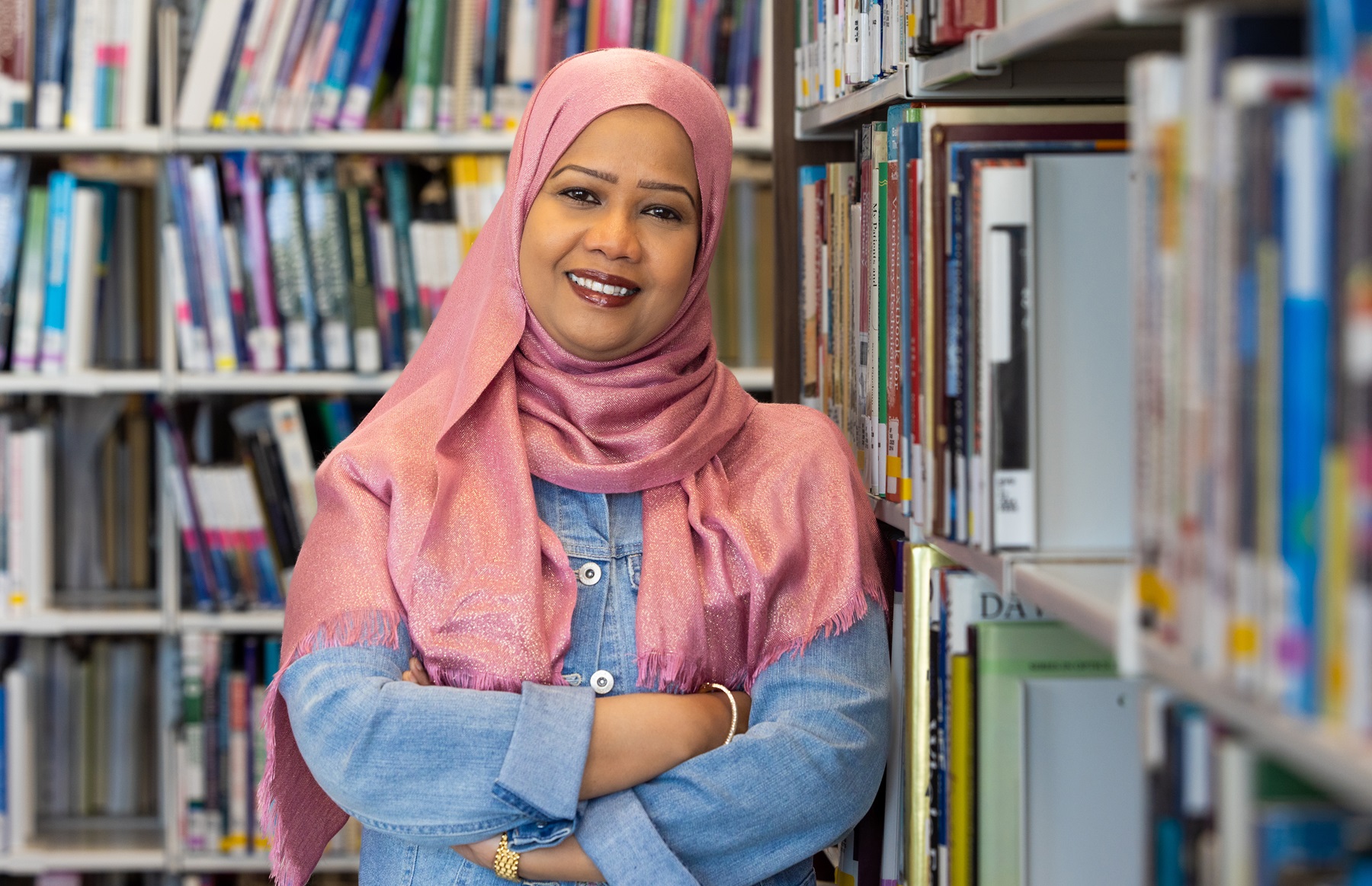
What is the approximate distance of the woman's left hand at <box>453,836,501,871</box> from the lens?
1.26 meters

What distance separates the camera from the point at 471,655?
1.30 m

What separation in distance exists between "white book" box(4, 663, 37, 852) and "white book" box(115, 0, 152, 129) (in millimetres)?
994

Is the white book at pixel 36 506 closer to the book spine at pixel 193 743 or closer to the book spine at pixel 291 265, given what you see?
the book spine at pixel 193 743

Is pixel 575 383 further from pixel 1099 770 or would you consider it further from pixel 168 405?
pixel 168 405

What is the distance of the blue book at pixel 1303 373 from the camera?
577 millimetres

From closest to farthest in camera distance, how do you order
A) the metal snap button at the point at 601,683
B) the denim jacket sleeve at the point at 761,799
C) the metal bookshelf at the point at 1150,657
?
the metal bookshelf at the point at 1150,657 < the denim jacket sleeve at the point at 761,799 < the metal snap button at the point at 601,683

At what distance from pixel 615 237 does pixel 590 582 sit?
1.17 feet

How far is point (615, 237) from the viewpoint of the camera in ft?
4.59

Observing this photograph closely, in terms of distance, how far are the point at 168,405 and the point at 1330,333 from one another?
2212 mm

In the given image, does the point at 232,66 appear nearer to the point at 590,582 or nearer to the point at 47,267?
the point at 47,267

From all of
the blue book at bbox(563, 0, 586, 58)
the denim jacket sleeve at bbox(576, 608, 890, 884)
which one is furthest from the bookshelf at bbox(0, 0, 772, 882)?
the denim jacket sleeve at bbox(576, 608, 890, 884)

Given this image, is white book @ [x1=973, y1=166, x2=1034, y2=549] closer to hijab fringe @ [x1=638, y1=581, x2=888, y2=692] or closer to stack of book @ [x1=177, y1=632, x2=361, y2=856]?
hijab fringe @ [x1=638, y1=581, x2=888, y2=692]

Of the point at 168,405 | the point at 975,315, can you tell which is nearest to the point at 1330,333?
the point at 975,315

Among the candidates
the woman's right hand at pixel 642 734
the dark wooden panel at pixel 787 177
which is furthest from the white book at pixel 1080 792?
the dark wooden panel at pixel 787 177
